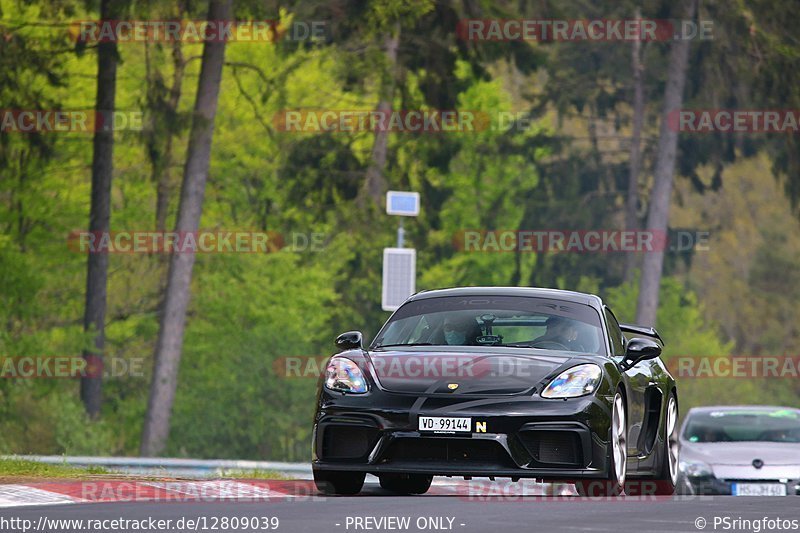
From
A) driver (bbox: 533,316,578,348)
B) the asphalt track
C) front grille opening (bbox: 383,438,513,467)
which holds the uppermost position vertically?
driver (bbox: 533,316,578,348)

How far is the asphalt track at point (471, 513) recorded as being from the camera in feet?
29.3

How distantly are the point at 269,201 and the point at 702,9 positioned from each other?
41.5 feet

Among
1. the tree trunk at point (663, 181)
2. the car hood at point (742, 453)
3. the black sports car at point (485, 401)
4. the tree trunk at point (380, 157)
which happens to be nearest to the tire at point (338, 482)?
the black sports car at point (485, 401)

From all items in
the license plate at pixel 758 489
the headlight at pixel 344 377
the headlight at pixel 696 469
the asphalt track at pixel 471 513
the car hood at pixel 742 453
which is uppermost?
the headlight at pixel 344 377

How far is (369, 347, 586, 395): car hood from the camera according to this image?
36.4ft

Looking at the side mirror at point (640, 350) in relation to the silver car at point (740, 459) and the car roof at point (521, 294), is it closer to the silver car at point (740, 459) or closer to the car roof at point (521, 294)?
the car roof at point (521, 294)

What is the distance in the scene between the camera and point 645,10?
4606 cm

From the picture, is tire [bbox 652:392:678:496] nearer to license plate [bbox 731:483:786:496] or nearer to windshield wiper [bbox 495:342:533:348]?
windshield wiper [bbox 495:342:533:348]

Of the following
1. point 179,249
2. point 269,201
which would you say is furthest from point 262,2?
point 269,201

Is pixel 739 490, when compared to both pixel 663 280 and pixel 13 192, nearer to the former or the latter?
pixel 13 192

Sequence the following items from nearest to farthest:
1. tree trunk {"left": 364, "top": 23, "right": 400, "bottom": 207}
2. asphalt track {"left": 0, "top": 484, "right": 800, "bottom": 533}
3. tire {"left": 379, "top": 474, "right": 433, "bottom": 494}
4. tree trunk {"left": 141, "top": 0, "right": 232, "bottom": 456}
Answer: asphalt track {"left": 0, "top": 484, "right": 800, "bottom": 533} → tire {"left": 379, "top": 474, "right": 433, "bottom": 494} → tree trunk {"left": 141, "top": 0, "right": 232, "bottom": 456} → tree trunk {"left": 364, "top": 23, "right": 400, "bottom": 207}

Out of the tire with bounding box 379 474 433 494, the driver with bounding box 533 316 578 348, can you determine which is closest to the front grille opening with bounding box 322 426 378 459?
the tire with bounding box 379 474 433 494

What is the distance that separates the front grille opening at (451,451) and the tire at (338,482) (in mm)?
658

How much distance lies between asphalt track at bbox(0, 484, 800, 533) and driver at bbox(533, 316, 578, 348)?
1.32m
